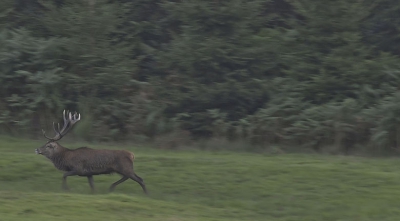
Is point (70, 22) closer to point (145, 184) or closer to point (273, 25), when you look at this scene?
point (273, 25)

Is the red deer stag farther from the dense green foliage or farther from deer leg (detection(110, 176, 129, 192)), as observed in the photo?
the dense green foliage

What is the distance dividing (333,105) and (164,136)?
17.2ft

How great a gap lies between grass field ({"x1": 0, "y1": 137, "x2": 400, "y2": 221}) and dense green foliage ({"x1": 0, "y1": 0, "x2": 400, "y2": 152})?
341 centimetres

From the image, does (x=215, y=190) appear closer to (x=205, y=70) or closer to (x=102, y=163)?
(x=102, y=163)

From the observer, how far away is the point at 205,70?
22688 mm

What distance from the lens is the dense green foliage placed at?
838 inches

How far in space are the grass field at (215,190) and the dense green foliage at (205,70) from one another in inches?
134

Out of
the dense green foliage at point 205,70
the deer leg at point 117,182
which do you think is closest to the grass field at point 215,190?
the deer leg at point 117,182

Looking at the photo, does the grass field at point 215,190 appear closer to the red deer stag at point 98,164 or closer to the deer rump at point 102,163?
the red deer stag at point 98,164

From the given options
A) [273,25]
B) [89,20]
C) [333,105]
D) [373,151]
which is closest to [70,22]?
[89,20]

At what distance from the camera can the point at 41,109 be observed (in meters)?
22.2

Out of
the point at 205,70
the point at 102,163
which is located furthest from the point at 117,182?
the point at 205,70

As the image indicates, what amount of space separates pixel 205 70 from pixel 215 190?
870cm

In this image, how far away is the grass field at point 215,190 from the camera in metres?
12.2
